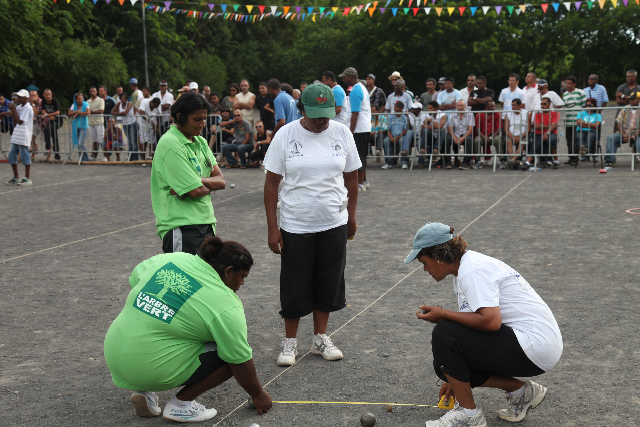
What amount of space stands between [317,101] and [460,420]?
7.12 ft

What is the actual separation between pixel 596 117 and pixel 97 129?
1204 centimetres

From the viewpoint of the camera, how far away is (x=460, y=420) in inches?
147

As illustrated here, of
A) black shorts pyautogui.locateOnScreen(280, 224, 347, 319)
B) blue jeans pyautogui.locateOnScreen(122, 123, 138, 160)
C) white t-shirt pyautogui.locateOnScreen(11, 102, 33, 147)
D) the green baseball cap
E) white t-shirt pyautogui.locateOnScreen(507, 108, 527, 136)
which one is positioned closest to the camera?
the green baseball cap

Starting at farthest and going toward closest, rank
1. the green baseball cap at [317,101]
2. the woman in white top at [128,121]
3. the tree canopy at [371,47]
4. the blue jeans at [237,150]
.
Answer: the tree canopy at [371,47]
the woman in white top at [128,121]
the blue jeans at [237,150]
the green baseball cap at [317,101]

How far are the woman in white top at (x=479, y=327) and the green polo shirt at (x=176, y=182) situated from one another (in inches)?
66.1

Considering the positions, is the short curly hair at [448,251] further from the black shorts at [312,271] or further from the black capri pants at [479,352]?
the black shorts at [312,271]

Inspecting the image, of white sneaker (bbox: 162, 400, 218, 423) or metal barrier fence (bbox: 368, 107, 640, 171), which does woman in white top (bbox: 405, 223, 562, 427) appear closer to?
white sneaker (bbox: 162, 400, 218, 423)

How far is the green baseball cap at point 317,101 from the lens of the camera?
451cm

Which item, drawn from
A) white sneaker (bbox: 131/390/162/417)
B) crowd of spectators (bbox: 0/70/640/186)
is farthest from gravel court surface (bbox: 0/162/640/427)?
crowd of spectators (bbox: 0/70/640/186)

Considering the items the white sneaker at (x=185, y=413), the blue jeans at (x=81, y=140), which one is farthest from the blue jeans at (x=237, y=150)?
the white sneaker at (x=185, y=413)

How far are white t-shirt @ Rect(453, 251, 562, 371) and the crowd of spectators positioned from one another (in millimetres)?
8565

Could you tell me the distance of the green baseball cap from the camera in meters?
4.51

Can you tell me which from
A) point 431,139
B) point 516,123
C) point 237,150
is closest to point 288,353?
point 516,123

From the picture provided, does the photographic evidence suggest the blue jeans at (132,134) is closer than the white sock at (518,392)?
No
